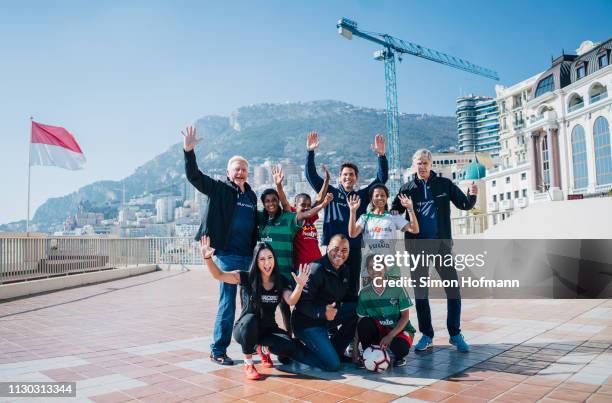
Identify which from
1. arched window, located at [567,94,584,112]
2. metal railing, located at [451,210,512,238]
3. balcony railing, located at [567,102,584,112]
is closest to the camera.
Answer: metal railing, located at [451,210,512,238]

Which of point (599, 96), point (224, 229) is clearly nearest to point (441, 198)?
point (224, 229)

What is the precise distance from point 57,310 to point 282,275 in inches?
232

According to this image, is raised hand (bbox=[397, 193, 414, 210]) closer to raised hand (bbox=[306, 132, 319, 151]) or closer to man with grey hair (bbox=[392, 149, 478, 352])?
man with grey hair (bbox=[392, 149, 478, 352])

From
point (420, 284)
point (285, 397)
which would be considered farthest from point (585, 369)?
point (285, 397)

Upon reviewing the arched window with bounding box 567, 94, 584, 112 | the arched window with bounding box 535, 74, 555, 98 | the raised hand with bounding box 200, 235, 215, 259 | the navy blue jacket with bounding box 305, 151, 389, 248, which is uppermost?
the arched window with bounding box 535, 74, 555, 98

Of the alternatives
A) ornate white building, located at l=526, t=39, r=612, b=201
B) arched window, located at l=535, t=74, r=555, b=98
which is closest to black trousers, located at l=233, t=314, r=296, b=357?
ornate white building, located at l=526, t=39, r=612, b=201

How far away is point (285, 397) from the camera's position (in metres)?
3.27

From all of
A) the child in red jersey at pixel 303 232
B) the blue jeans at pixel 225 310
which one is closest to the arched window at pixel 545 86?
the child in red jersey at pixel 303 232

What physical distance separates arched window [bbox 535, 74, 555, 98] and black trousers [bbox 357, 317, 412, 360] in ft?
191

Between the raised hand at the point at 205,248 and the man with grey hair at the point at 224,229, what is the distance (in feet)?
1.08

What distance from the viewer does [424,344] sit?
14.9ft

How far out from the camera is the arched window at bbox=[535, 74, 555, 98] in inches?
2099

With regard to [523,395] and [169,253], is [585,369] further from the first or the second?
[169,253]

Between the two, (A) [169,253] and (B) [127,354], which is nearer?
(B) [127,354]
